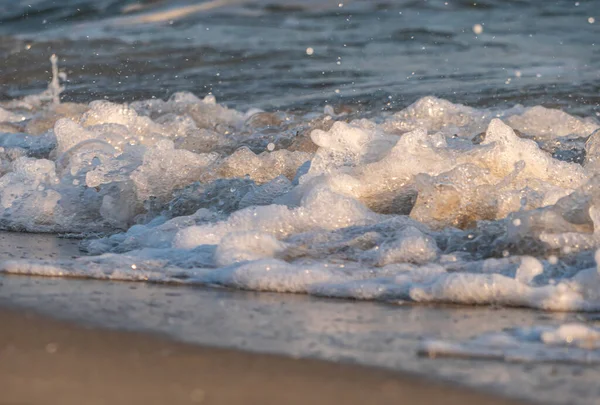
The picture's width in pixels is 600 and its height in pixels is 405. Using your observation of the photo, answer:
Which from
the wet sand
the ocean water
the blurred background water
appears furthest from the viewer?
the blurred background water

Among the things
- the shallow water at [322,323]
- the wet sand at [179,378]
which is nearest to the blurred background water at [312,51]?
the shallow water at [322,323]

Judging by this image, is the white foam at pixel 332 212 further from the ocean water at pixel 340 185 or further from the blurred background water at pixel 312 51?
the blurred background water at pixel 312 51

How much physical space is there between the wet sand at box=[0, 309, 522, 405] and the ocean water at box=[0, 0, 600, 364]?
0.83ft

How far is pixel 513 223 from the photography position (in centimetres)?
279

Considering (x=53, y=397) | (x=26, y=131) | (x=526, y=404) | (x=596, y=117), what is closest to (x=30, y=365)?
(x=53, y=397)

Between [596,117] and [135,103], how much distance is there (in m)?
2.92

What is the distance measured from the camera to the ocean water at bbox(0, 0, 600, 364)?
2.58m

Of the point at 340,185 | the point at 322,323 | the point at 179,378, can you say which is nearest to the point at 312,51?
the point at 340,185

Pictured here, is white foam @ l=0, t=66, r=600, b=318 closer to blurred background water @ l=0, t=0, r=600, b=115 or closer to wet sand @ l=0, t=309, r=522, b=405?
wet sand @ l=0, t=309, r=522, b=405

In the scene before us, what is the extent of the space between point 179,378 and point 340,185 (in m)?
1.61

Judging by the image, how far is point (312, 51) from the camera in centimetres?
866

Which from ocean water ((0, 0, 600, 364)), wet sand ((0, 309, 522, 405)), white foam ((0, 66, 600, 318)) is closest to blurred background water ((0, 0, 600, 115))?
ocean water ((0, 0, 600, 364))

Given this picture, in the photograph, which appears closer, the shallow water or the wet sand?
the wet sand

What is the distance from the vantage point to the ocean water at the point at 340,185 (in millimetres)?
2584
